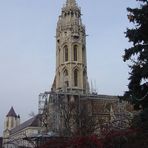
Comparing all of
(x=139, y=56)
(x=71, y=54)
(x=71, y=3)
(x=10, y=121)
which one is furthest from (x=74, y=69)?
(x=10, y=121)

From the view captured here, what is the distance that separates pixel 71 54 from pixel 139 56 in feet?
204

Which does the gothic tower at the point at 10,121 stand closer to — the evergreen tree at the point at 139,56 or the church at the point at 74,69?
the church at the point at 74,69

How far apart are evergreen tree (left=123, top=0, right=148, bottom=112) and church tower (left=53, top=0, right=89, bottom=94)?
5657 centimetres

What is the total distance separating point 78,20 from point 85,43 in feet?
18.6

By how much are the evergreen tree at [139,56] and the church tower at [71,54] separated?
56572 millimetres

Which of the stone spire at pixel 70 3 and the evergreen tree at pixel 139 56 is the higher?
the stone spire at pixel 70 3

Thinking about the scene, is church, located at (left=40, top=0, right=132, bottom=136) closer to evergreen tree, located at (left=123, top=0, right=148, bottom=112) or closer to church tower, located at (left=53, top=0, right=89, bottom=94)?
church tower, located at (left=53, top=0, right=89, bottom=94)

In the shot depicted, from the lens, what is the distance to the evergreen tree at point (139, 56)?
55.5ft

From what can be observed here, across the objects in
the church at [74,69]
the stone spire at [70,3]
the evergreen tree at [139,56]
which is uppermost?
the stone spire at [70,3]

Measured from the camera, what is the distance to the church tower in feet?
254

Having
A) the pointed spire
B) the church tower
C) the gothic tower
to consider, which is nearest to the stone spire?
the pointed spire

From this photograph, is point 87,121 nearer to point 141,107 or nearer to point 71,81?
point 141,107

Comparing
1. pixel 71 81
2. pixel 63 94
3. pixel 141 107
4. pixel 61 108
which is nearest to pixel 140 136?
pixel 141 107

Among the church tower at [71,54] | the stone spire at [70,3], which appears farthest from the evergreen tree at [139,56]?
the stone spire at [70,3]
